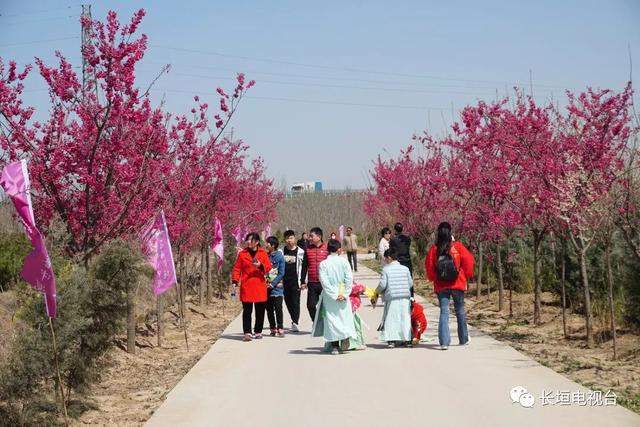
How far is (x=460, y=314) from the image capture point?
1235 centimetres

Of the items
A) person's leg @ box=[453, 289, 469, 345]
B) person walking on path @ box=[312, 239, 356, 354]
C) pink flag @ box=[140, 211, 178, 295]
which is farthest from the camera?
person's leg @ box=[453, 289, 469, 345]

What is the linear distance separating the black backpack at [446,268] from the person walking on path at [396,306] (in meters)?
0.53

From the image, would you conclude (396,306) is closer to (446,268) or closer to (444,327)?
(444,327)

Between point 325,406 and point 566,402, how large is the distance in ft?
7.63

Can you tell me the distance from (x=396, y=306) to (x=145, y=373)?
11.9 ft

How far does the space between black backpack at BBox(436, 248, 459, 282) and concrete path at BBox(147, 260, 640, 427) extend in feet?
3.32

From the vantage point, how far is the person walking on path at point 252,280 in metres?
14.1

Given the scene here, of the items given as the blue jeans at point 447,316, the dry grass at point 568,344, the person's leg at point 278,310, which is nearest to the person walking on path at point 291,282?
the person's leg at point 278,310

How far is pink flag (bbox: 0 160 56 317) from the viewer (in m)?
7.02

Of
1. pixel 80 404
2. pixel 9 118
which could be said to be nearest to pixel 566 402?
pixel 80 404

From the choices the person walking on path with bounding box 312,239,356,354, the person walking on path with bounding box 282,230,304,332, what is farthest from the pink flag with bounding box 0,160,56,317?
the person walking on path with bounding box 282,230,304,332

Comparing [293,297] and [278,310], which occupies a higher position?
[293,297]
